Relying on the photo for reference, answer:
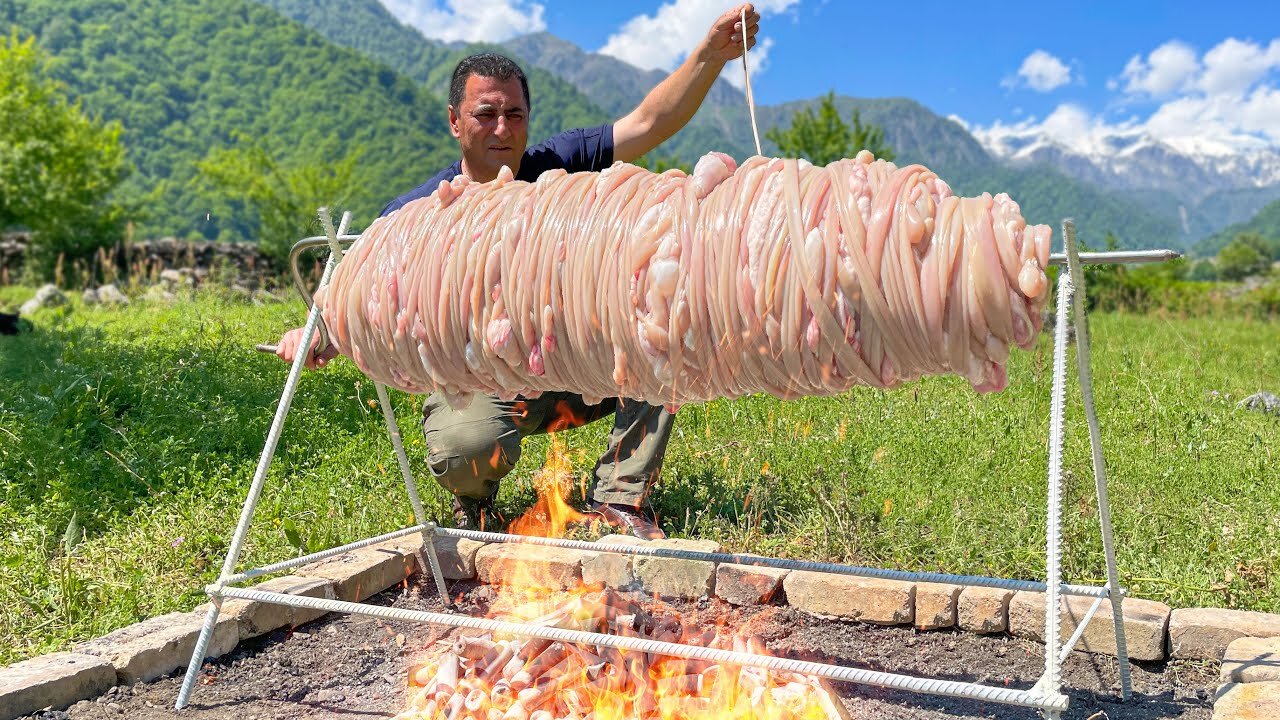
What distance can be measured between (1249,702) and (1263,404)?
4.24m

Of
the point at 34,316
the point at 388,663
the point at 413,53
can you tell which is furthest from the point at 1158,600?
the point at 413,53

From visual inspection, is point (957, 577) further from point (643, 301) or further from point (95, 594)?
point (95, 594)

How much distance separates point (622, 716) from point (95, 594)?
6.74 feet

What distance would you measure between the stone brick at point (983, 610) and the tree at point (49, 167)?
23.6m

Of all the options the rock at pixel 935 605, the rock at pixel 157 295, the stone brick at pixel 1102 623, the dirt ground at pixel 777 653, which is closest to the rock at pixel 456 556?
the dirt ground at pixel 777 653

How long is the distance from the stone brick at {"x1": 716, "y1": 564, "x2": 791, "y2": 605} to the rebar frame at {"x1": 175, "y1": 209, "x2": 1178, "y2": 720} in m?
0.20

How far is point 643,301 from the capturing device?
1765mm

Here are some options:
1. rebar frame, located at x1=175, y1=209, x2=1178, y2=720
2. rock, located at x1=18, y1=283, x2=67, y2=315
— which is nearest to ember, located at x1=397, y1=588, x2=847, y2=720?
rebar frame, located at x1=175, y1=209, x2=1178, y2=720

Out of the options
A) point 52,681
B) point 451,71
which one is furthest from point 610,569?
point 451,71

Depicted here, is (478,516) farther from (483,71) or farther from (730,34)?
(730,34)

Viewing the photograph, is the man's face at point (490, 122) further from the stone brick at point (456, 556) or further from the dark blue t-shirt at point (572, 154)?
the stone brick at point (456, 556)

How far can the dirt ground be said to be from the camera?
2631 millimetres

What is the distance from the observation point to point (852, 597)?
3225 millimetres

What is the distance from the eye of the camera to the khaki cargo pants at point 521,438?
378 centimetres
